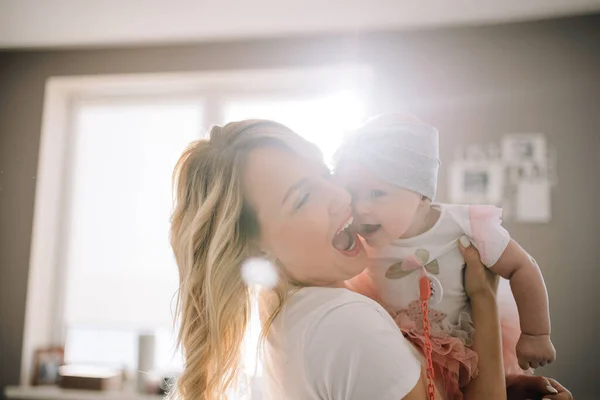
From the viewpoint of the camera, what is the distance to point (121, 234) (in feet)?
7.46

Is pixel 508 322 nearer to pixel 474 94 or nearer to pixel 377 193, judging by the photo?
pixel 377 193

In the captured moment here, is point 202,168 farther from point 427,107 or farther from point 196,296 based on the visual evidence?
point 427,107

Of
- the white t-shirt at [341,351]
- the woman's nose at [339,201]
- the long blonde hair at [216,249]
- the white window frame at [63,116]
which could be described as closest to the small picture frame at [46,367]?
the white window frame at [63,116]

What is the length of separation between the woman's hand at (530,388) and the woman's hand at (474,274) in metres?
0.11

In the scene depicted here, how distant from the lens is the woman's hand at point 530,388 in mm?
525

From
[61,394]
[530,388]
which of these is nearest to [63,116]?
[61,394]

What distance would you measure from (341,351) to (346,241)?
0.36 ft

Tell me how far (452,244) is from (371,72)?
1.65 m

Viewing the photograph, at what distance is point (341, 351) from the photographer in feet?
1.59

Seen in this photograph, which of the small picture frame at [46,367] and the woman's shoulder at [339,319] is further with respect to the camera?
the small picture frame at [46,367]

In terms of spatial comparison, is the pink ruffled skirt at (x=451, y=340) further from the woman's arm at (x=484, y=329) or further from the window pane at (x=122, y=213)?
the window pane at (x=122, y=213)

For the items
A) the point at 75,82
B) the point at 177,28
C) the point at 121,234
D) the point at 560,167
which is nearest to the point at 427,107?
the point at 560,167

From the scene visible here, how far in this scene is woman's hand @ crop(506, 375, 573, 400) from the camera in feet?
1.72

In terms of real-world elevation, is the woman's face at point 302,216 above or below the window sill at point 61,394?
above
